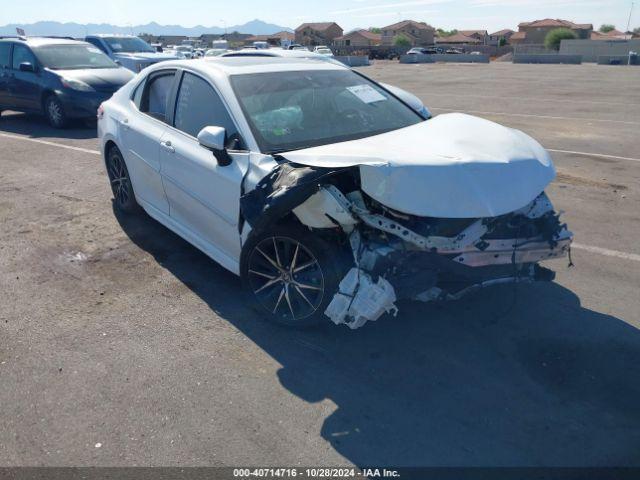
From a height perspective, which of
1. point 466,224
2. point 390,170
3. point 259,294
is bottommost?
point 259,294

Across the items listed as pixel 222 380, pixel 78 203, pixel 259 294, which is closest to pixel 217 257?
pixel 259 294

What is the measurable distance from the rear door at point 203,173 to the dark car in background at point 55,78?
292 inches

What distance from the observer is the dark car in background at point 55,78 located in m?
11.2

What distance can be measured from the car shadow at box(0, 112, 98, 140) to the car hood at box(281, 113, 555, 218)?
848 centimetres

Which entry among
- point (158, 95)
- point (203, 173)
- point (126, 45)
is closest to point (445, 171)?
point (203, 173)

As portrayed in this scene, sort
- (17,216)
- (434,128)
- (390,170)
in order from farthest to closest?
1. (17,216)
2. (434,128)
3. (390,170)

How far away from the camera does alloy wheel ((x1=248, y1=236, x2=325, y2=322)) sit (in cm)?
366

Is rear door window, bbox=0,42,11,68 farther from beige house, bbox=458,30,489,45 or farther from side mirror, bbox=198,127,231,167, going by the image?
beige house, bbox=458,30,489,45

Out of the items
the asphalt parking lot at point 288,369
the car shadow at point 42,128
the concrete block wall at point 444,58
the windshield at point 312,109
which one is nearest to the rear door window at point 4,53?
the car shadow at point 42,128

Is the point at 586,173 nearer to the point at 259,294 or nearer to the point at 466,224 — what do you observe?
the point at 466,224

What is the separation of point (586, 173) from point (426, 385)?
581 centimetres

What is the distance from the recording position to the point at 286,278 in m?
3.80

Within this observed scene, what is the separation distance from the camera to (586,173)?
7.87 m

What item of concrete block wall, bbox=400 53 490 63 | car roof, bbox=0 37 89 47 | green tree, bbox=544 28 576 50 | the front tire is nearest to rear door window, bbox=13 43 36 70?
car roof, bbox=0 37 89 47
